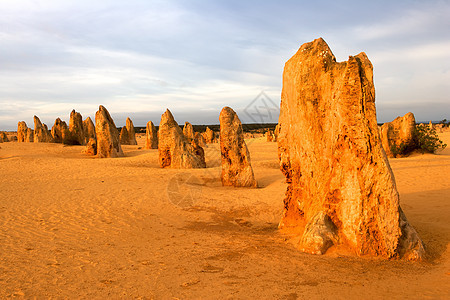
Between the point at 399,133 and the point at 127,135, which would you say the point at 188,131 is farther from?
the point at 127,135

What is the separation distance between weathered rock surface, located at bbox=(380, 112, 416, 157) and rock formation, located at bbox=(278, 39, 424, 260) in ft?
50.0

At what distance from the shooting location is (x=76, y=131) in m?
28.6

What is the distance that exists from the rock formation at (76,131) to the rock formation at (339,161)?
1039 inches

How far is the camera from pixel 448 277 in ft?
13.5

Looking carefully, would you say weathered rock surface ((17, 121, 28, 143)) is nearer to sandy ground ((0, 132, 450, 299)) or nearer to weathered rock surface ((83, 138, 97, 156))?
weathered rock surface ((83, 138, 97, 156))

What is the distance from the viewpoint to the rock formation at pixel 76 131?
92.5 feet

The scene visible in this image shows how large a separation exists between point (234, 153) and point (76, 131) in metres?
21.8

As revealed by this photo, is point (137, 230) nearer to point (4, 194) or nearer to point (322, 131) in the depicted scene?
point (322, 131)

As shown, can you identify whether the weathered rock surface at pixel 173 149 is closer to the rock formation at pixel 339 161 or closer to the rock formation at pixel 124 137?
the rock formation at pixel 339 161

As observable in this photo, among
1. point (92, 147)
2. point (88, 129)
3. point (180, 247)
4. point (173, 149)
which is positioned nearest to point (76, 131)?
point (88, 129)

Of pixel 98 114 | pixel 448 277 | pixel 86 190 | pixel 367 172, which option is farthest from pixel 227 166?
pixel 98 114

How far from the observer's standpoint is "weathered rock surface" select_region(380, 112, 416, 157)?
18.5m

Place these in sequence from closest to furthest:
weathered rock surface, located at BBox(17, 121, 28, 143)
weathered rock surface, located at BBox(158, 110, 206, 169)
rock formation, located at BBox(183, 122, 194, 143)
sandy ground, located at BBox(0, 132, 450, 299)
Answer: sandy ground, located at BBox(0, 132, 450, 299), weathered rock surface, located at BBox(158, 110, 206, 169), rock formation, located at BBox(183, 122, 194, 143), weathered rock surface, located at BBox(17, 121, 28, 143)

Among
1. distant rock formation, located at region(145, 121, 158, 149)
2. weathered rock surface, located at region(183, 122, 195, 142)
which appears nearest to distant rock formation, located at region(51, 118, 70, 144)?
distant rock formation, located at region(145, 121, 158, 149)
